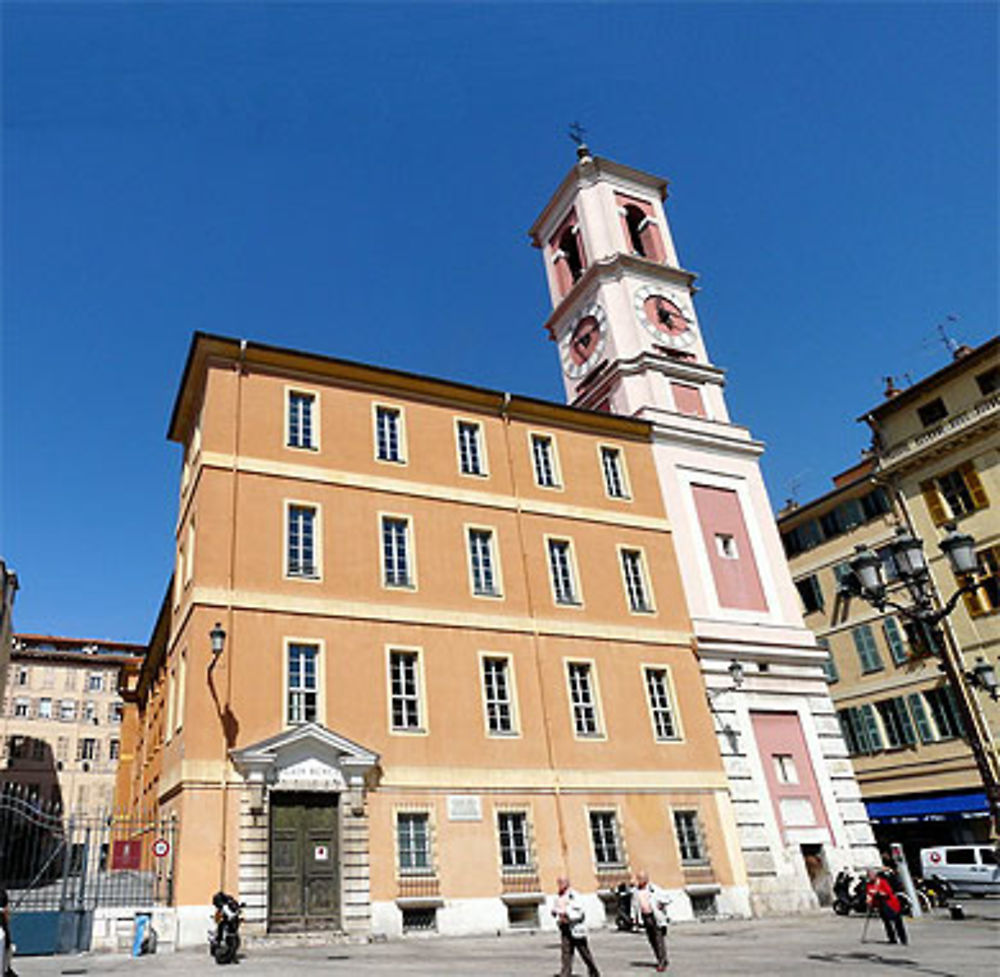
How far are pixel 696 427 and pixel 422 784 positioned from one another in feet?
52.8

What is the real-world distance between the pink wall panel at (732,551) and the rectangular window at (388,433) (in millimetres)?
10388

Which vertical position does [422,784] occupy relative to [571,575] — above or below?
below

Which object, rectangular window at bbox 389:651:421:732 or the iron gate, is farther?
rectangular window at bbox 389:651:421:732

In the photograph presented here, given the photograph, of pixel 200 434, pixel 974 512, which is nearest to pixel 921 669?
pixel 974 512

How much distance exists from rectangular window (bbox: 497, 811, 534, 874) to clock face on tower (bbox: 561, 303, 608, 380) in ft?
59.8

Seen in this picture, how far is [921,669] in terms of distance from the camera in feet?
114

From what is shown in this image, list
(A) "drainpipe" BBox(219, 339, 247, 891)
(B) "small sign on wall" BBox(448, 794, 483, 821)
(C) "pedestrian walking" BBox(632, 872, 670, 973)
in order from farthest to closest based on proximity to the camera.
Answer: (B) "small sign on wall" BBox(448, 794, 483, 821), (A) "drainpipe" BBox(219, 339, 247, 891), (C) "pedestrian walking" BBox(632, 872, 670, 973)

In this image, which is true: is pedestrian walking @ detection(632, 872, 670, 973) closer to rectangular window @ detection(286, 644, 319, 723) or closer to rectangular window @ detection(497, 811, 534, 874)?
rectangular window @ detection(497, 811, 534, 874)

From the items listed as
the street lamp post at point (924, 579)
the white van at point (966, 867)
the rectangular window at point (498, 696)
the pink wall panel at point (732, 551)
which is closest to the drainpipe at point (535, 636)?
the rectangular window at point (498, 696)

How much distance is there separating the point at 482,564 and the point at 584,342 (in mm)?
14050

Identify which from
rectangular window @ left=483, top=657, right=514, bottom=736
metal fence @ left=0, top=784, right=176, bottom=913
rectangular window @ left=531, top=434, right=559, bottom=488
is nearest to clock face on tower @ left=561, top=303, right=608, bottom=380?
rectangular window @ left=531, top=434, right=559, bottom=488

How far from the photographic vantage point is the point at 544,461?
26.1 m

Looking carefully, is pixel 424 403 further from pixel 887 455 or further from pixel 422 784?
pixel 887 455

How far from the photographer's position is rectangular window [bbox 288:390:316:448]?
22172 mm
